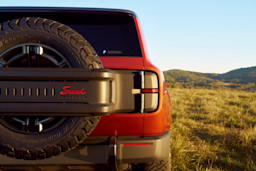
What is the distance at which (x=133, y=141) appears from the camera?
5.23 ft

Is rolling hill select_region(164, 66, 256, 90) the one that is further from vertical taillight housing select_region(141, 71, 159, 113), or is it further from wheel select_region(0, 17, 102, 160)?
wheel select_region(0, 17, 102, 160)

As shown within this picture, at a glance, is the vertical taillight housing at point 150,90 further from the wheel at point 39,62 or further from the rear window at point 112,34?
the wheel at point 39,62

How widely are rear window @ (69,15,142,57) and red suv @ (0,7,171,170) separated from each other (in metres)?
0.35

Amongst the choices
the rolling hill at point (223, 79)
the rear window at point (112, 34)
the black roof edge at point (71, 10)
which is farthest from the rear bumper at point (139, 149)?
the rolling hill at point (223, 79)

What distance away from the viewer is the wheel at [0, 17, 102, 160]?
1.37m

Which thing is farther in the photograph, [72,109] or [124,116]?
[124,116]

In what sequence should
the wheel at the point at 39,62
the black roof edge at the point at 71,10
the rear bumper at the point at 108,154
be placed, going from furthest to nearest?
the black roof edge at the point at 71,10 < the rear bumper at the point at 108,154 < the wheel at the point at 39,62

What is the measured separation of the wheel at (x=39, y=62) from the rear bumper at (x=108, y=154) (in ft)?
0.56

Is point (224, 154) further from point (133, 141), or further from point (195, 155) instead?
point (133, 141)

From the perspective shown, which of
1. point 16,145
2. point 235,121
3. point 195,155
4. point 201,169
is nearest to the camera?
point 16,145

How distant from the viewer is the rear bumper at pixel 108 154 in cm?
153

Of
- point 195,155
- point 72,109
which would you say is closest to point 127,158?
point 72,109

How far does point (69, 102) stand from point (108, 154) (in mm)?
514

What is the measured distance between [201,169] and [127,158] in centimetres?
139
